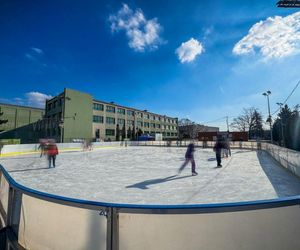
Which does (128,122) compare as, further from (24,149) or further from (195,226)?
(195,226)

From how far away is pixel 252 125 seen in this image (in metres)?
63.7

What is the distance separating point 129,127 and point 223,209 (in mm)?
55518

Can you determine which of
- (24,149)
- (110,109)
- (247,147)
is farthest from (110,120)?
(247,147)

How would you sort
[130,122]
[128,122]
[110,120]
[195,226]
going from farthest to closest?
[130,122]
[128,122]
[110,120]
[195,226]

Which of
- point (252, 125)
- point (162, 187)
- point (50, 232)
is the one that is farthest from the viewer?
point (252, 125)

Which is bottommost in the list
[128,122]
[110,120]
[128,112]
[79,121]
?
[79,121]

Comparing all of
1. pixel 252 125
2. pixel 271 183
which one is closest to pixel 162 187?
pixel 271 183

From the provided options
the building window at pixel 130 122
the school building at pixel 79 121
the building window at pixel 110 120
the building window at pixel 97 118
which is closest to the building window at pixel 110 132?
the school building at pixel 79 121

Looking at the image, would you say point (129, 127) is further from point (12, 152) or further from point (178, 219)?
point (178, 219)

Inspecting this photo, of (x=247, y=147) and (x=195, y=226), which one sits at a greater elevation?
(x=195, y=226)

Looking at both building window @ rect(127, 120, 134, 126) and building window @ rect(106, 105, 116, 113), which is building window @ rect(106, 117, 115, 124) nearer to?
building window @ rect(106, 105, 116, 113)

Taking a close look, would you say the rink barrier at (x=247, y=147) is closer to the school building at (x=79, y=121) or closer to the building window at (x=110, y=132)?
the school building at (x=79, y=121)

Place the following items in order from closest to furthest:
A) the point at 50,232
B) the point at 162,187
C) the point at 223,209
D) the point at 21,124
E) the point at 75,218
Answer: the point at 223,209, the point at 75,218, the point at 50,232, the point at 162,187, the point at 21,124

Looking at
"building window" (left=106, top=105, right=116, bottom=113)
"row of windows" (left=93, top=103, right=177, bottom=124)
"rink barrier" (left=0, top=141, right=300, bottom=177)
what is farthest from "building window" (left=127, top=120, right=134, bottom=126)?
"rink barrier" (left=0, top=141, right=300, bottom=177)
